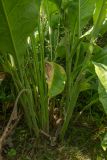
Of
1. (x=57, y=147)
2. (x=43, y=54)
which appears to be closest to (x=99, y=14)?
(x=43, y=54)

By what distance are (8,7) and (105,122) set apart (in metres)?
0.78

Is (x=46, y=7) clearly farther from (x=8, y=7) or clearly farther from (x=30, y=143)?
(x=30, y=143)

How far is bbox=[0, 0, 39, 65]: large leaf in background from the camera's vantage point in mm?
1099

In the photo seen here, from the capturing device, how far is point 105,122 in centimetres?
165

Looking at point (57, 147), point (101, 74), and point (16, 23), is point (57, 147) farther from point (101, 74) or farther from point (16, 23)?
point (16, 23)

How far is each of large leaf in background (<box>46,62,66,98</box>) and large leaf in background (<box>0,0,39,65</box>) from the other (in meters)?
0.12

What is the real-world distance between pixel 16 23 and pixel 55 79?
0.29m

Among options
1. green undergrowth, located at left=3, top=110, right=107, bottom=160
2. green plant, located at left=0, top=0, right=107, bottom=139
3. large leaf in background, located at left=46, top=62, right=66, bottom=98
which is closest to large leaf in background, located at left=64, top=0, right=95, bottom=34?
green plant, located at left=0, top=0, right=107, bottom=139

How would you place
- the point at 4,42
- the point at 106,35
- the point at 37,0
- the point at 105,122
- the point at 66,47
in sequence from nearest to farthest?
the point at 37,0, the point at 4,42, the point at 66,47, the point at 105,122, the point at 106,35

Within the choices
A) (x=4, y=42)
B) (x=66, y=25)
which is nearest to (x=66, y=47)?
(x=66, y=25)

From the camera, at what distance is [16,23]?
3.81 feet

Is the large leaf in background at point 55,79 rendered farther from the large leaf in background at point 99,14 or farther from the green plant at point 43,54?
the large leaf in background at point 99,14

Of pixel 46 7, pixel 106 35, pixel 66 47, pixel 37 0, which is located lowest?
pixel 106 35

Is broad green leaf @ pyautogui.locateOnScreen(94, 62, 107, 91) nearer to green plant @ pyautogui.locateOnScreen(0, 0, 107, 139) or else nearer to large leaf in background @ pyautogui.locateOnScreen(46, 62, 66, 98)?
green plant @ pyautogui.locateOnScreen(0, 0, 107, 139)
